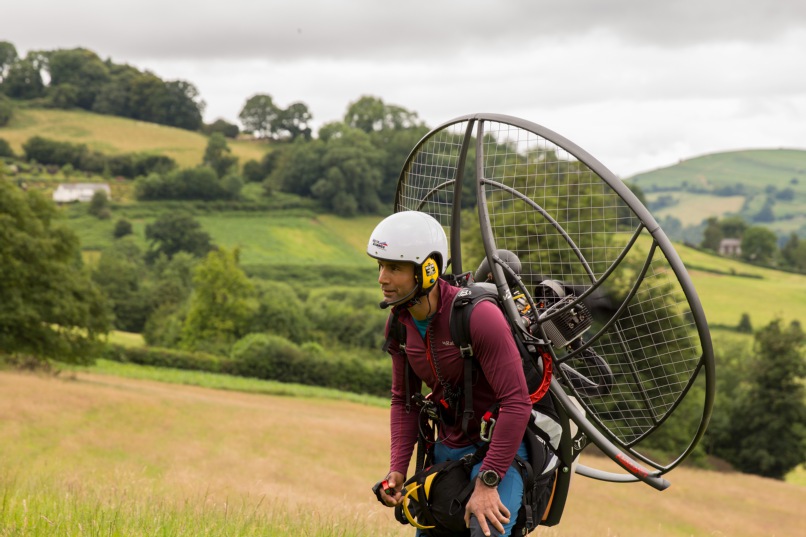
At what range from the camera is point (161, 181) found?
541 feet

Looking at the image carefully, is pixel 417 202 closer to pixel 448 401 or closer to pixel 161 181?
pixel 448 401

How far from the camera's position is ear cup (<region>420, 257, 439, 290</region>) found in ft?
15.1

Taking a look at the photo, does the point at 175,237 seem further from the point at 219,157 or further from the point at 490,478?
the point at 490,478

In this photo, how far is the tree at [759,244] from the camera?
157 m

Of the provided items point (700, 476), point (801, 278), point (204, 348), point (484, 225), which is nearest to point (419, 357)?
point (484, 225)

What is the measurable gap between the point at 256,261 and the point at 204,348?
56.3 metres

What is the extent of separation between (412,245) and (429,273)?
0.18 metres

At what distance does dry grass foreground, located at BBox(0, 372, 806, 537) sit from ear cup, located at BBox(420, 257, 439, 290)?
1604cm

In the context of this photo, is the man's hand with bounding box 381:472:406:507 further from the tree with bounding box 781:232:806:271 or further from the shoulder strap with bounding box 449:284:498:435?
the tree with bounding box 781:232:806:271

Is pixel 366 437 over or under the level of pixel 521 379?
under

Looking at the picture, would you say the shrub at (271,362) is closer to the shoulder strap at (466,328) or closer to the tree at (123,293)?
the tree at (123,293)

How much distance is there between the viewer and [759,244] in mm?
157875

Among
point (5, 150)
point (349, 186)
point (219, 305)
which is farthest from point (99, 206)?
point (219, 305)

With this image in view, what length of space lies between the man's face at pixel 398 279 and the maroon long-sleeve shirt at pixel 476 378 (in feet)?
0.69
